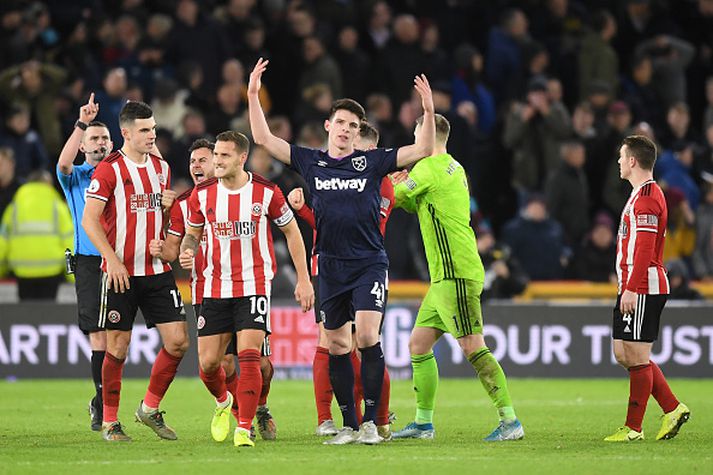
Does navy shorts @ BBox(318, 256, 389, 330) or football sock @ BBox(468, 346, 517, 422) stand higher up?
navy shorts @ BBox(318, 256, 389, 330)

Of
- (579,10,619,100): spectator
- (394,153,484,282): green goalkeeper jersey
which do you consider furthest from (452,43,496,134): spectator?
(394,153,484,282): green goalkeeper jersey

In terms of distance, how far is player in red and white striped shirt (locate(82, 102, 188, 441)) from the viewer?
988 cm

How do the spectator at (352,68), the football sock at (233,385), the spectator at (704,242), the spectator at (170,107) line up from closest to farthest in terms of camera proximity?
1. the football sock at (233,385)
2. the spectator at (170,107)
3. the spectator at (704,242)
4. the spectator at (352,68)

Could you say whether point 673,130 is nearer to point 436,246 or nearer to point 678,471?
point 436,246

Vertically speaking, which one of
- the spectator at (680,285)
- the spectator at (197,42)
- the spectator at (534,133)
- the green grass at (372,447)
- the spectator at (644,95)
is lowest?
the green grass at (372,447)

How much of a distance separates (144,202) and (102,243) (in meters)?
0.50

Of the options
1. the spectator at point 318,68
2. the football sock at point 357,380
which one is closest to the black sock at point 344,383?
the football sock at point 357,380

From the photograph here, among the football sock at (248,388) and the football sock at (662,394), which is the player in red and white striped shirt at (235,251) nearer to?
the football sock at (248,388)

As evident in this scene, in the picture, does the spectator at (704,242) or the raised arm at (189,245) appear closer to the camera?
A: the raised arm at (189,245)

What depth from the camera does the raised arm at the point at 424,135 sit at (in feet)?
30.4

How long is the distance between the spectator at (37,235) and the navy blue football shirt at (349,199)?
22.3 ft

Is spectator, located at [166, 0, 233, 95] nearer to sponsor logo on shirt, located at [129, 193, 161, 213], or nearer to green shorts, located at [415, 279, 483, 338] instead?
sponsor logo on shirt, located at [129, 193, 161, 213]

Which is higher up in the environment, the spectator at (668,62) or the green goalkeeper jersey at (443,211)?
the spectator at (668,62)

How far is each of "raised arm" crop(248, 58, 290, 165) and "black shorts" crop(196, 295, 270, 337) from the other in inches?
39.4
